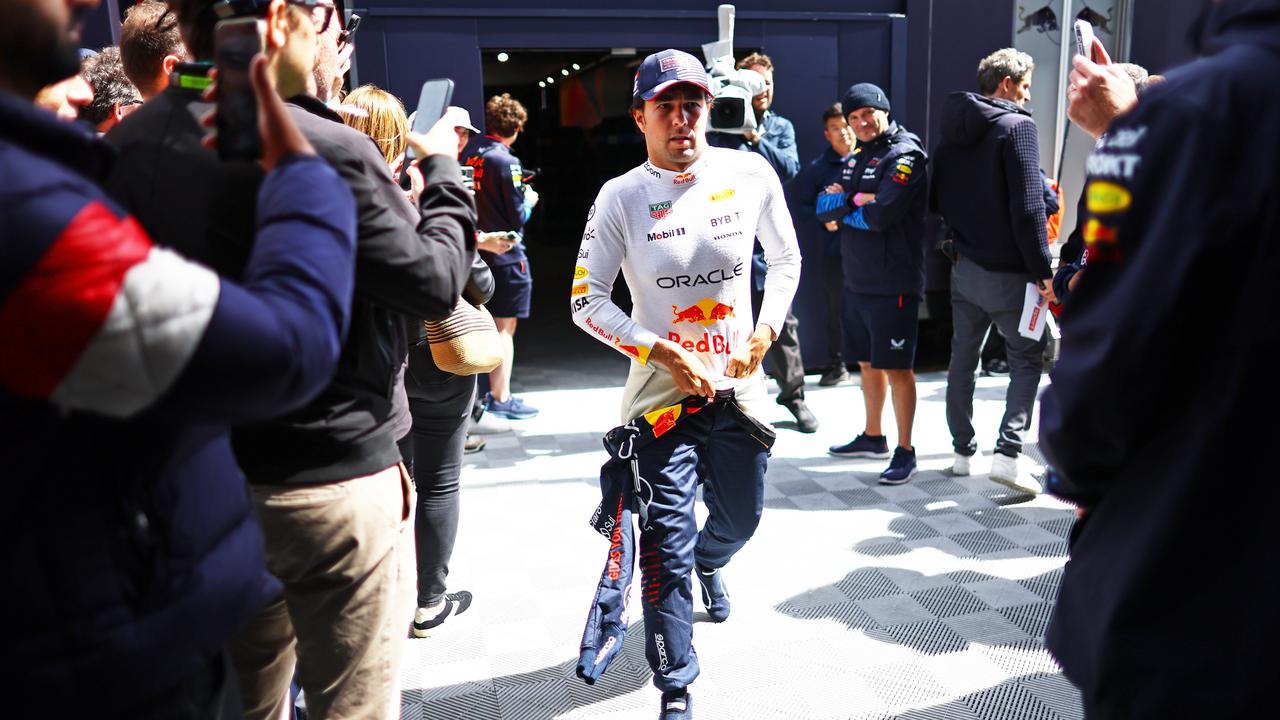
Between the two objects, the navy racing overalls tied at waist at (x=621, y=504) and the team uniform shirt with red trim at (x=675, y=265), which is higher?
the team uniform shirt with red trim at (x=675, y=265)

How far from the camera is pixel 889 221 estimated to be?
4.88 meters

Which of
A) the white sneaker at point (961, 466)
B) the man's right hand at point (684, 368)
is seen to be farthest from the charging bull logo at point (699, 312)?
the white sneaker at point (961, 466)

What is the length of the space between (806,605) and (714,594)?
39cm

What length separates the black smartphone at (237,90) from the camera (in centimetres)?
122

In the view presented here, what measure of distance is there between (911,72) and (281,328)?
7.04 m

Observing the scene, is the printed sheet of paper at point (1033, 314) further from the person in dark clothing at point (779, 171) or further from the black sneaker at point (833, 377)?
the black sneaker at point (833, 377)

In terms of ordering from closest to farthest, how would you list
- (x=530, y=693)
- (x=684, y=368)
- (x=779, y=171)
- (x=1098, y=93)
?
(x=1098, y=93), (x=684, y=368), (x=530, y=693), (x=779, y=171)

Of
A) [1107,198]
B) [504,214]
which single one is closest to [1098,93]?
[1107,198]

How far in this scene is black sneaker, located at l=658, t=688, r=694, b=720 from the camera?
2.61 meters

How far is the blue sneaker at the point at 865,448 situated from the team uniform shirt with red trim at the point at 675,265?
8.17 feet

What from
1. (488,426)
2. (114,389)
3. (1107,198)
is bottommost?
(488,426)

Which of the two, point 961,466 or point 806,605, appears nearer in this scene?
point 806,605

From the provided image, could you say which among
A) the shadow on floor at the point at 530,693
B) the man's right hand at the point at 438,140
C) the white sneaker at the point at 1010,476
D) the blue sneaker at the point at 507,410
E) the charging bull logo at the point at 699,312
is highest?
the man's right hand at the point at 438,140

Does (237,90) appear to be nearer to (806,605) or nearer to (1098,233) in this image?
(1098,233)
